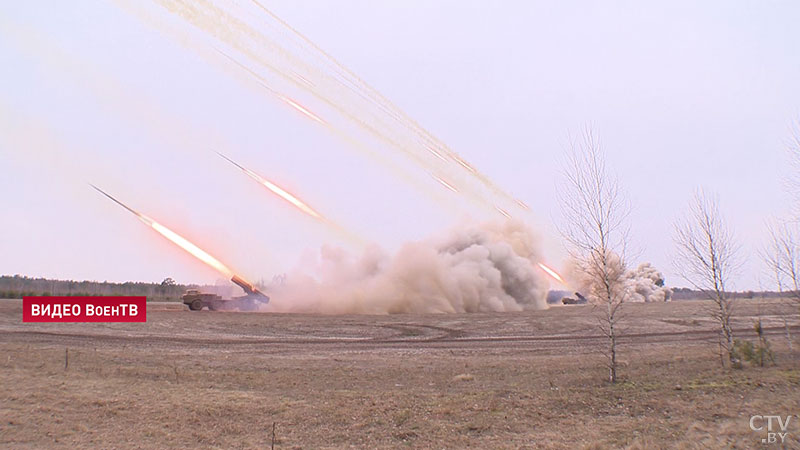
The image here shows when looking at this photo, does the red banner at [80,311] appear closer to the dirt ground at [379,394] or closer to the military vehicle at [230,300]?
the military vehicle at [230,300]

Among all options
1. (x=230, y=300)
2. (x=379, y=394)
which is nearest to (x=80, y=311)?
(x=230, y=300)

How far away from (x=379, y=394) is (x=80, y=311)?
32.3 m

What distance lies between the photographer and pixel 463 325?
38.5 metres

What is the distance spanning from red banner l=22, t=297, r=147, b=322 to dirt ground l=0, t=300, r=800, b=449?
30.5 ft

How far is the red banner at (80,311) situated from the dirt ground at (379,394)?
9309 mm

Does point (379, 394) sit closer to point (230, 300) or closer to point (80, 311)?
point (80, 311)

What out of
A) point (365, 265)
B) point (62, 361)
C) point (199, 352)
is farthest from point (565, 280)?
point (62, 361)

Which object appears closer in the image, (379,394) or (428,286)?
(379,394)

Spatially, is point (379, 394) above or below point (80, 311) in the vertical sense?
below

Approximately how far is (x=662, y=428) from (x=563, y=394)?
11.2ft

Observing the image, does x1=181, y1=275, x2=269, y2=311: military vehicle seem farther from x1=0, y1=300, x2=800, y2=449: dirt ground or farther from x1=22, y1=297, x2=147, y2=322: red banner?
x1=0, y1=300, x2=800, y2=449: dirt ground

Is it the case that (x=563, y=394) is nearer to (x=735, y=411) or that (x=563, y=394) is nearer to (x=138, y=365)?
(x=735, y=411)

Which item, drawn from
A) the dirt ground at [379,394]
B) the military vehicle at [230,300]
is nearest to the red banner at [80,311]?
the military vehicle at [230,300]

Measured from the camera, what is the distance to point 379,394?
1477 cm
